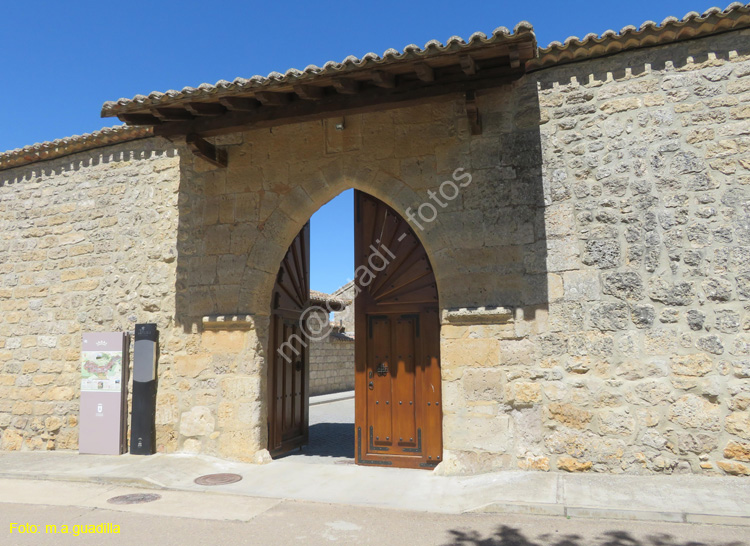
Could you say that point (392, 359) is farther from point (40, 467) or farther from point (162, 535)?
point (40, 467)

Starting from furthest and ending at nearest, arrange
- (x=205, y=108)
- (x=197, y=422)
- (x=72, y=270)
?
(x=72, y=270), (x=197, y=422), (x=205, y=108)

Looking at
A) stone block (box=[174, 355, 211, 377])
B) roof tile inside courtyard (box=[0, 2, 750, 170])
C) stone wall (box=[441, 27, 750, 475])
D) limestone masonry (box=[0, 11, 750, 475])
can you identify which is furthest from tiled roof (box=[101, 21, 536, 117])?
stone block (box=[174, 355, 211, 377])

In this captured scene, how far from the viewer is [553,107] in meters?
5.40

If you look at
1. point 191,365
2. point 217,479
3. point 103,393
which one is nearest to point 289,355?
point 191,365

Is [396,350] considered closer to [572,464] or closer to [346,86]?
[572,464]

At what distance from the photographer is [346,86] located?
17.0 feet

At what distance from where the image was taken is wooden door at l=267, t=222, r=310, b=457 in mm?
6430

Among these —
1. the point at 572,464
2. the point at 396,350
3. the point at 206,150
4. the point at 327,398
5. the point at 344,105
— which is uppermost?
the point at 344,105

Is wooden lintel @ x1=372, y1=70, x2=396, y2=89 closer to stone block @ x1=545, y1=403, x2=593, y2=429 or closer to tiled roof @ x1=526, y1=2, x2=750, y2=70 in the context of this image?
tiled roof @ x1=526, y1=2, x2=750, y2=70

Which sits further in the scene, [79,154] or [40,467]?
[79,154]

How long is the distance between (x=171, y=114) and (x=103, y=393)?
3359 mm

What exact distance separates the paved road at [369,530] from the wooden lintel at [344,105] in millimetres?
3589

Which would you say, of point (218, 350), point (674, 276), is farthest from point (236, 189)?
point (674, 276)

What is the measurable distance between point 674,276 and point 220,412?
4683 millimetres
